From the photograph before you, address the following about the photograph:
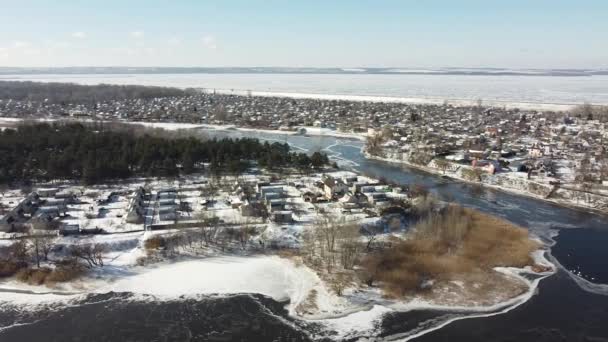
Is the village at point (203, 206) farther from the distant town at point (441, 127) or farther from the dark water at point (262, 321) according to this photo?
the distant town at point (441, 127)

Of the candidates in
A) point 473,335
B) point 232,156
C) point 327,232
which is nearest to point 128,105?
point 232,156

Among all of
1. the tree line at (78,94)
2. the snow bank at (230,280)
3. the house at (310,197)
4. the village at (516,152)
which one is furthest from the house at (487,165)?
the tree line at (78,94)

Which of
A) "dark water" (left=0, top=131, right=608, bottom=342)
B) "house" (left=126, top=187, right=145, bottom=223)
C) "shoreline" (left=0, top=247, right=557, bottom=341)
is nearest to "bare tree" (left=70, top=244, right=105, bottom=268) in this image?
"shoreline" (left=0, top=247, right=557, bottom=341)

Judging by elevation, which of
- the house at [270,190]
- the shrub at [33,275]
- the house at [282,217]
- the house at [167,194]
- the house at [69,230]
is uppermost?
the house at [270,190]

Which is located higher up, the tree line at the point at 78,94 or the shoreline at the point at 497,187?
the tree line at the point at 78,94

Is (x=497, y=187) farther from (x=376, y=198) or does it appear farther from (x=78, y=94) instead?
(x=78, y=94)

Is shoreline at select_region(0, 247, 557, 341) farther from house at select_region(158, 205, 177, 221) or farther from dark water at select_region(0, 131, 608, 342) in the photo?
house at select_region(158, 205, 177, 221)

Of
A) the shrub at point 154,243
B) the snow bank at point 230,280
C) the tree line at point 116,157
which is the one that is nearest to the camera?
the snow bank at point 230,280

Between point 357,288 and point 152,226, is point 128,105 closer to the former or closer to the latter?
point 152,226
